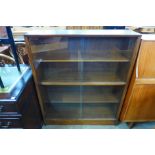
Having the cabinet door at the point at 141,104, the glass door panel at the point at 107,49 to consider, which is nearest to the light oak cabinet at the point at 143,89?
the cabinet door at the point at 141,104

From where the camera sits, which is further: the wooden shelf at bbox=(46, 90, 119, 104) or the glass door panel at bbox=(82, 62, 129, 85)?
the wooden shelf at bbox=(46, 90, 119, 104)

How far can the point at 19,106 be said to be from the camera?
3.32 ft

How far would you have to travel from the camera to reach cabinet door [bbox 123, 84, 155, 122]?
1300 mm

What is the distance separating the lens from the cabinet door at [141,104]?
4.26ft

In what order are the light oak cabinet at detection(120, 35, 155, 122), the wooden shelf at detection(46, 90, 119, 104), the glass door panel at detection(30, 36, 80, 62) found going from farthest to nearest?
1. the wooden shelf at detection(46, 90, 119, 104)
2. the glass door panel at detection(30, 36, 80, 62)
3. the light oak cabinet at detection(120, 35, 155, 122)

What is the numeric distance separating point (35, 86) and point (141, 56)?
1.03 m

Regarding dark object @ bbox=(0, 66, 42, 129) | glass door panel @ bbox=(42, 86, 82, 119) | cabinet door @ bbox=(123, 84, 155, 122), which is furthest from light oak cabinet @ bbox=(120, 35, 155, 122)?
dark object @ bbox=(0, 66, 42, 129)

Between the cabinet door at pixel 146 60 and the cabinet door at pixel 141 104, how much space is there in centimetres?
13

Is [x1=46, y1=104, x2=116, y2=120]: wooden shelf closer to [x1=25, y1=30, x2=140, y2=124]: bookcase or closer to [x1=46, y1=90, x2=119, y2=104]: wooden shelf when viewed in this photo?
[x1=25, y1=30, x2=140, y2=124]: bookcase

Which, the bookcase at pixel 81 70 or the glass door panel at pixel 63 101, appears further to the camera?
the glass door panel at pixel 63 101

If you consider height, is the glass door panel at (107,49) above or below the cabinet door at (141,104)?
above

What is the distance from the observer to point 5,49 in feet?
5.90

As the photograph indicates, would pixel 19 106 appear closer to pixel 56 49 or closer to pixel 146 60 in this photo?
pixel 56 49

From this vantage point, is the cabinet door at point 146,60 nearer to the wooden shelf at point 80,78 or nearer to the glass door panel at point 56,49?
the wooden shelf at point 80,78
